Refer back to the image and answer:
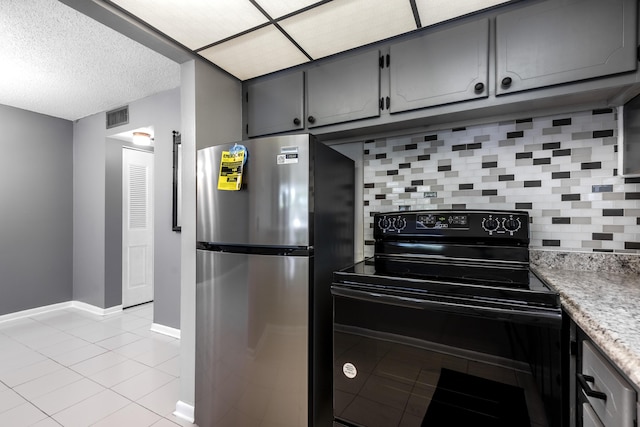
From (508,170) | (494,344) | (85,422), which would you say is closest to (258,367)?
(494,344)

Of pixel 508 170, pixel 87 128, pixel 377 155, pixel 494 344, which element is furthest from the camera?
pixel 87 128

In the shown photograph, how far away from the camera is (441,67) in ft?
4.81

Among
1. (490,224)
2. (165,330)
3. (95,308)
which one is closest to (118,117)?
(95,308)

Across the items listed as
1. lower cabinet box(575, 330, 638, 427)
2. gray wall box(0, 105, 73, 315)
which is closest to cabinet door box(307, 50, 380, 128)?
lower cabinet box(575, 330, 638, 427)

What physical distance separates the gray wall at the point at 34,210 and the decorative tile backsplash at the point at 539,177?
14.1 feet

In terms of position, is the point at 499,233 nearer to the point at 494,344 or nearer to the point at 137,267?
the point at 494,344

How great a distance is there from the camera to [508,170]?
1627 mm

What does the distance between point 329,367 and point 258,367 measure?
0.35m

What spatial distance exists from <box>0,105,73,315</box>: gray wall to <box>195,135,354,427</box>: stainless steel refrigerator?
3.40 metres

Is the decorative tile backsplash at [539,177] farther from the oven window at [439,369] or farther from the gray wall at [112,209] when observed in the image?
the gray wall at [112,209]

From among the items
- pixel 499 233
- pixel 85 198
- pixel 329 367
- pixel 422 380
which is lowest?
pixel 329 367

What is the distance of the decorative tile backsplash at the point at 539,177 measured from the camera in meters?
1.43

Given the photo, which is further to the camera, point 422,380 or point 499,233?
point 499,233

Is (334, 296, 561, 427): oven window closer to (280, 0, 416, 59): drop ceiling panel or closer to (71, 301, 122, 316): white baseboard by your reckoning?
(280, 0, 416, 59): drop ceiling panel
